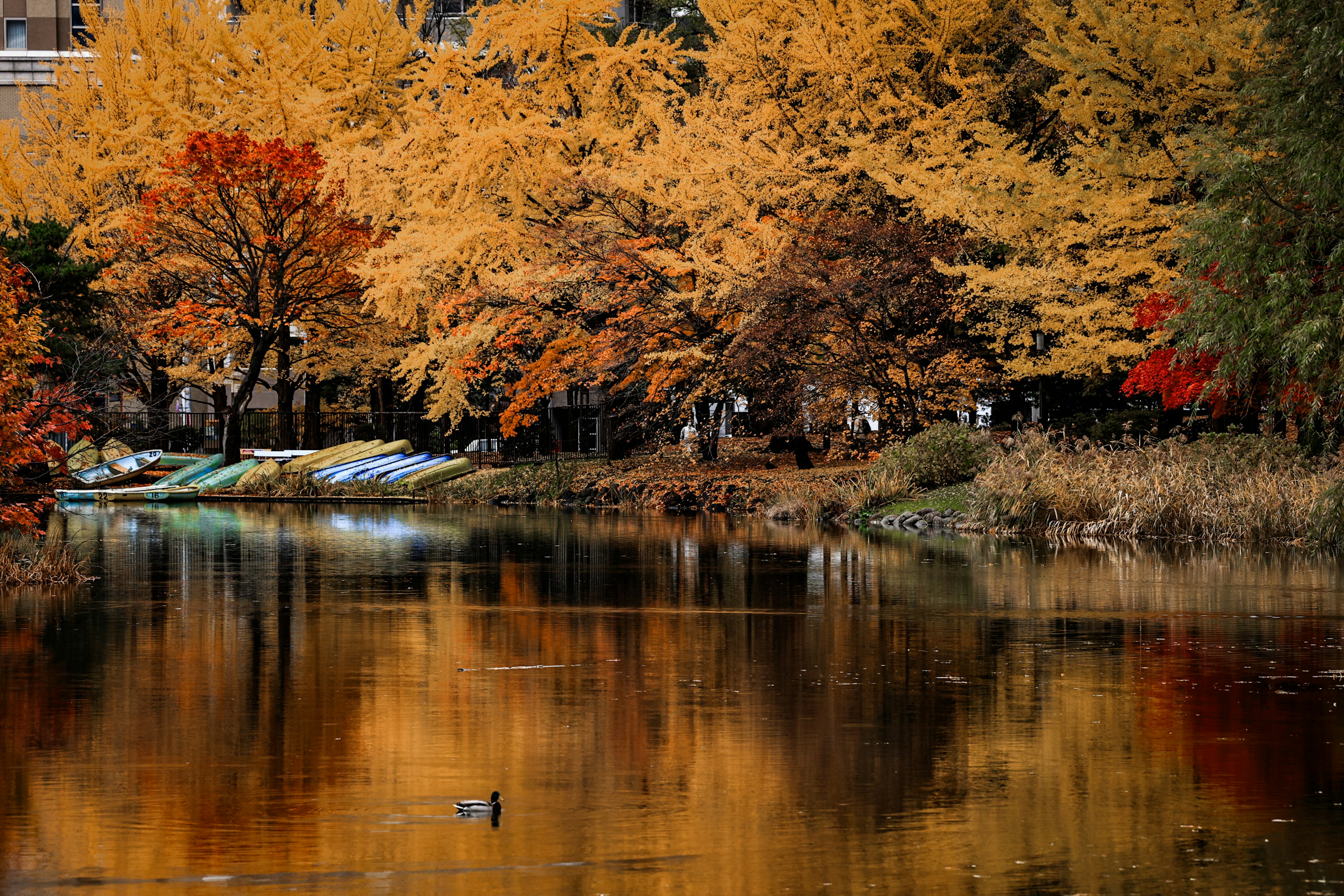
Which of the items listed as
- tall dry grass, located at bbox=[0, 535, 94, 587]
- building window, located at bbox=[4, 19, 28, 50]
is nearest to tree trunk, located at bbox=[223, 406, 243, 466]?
building window, located at bbox=[4, 19, 28, 50]

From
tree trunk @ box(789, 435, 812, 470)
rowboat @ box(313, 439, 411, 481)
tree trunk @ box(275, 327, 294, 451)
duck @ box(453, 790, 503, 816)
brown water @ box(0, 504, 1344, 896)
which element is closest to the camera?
brown water @ box(0, 504, 1344, 896)

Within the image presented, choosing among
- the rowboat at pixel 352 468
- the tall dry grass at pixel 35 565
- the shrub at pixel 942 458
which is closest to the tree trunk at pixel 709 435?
the rowboat at pixel 352 468

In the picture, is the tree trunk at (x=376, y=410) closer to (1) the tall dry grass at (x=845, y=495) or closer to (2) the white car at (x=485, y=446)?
(2) the white car at (x=485, y=446)

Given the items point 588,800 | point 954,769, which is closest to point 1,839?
point 588,800

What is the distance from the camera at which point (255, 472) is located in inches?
1828

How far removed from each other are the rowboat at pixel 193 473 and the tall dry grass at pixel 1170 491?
24.3 metres

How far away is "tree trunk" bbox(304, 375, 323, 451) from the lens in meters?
54.5

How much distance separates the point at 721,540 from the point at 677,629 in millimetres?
12882

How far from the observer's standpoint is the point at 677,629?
52.7 ft

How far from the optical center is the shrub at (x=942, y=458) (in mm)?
34812

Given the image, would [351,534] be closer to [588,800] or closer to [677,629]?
[677,629]

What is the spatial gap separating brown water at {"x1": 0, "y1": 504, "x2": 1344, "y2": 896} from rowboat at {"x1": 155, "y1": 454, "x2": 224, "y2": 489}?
26986mm

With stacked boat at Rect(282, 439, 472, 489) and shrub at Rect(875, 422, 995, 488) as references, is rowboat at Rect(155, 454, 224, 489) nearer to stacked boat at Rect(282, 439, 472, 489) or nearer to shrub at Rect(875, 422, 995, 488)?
stacked boat at Rect(282, 439, 472, 489)

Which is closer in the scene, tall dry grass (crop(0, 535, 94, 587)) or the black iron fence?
tall dry grass (crop(0, 535, 94, 587))
